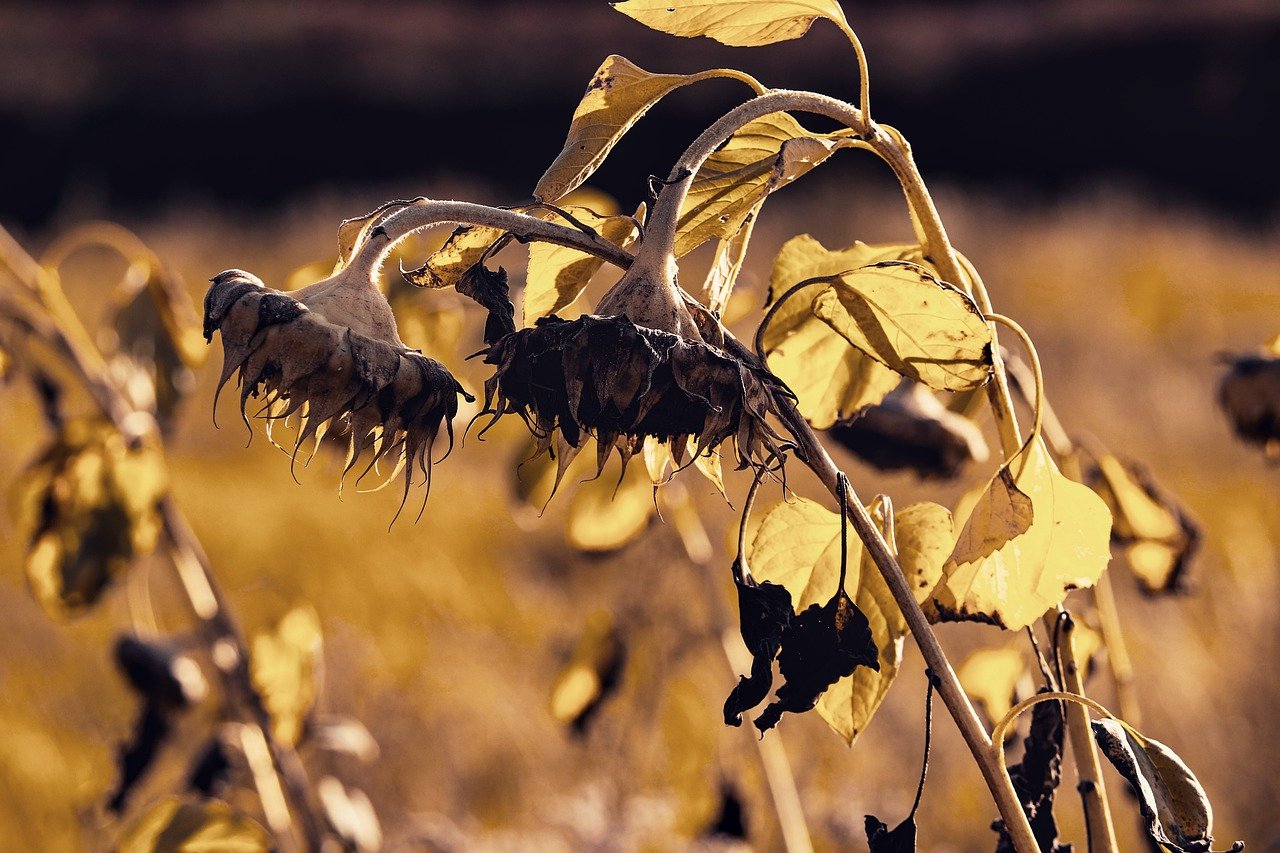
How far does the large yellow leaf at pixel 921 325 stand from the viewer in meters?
0.30

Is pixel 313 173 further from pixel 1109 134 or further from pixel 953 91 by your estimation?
pixel 1109 134

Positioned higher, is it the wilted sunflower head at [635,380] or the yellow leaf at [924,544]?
the wilted sunflower head at [635,380]

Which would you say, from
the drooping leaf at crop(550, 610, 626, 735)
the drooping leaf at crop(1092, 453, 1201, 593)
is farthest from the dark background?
the drooping leaf at crop(1092, 453, 1201, 593)

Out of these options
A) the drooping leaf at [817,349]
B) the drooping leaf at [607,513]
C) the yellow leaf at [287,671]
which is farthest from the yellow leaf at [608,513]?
the drooping leaf at [817,349]

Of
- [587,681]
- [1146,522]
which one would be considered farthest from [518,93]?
[1146,522]

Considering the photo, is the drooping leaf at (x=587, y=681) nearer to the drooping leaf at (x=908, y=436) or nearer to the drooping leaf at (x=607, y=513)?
the drooping leaf at (x=607, y=513)

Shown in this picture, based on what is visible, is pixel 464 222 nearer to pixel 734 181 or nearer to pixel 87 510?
pixel 734 181

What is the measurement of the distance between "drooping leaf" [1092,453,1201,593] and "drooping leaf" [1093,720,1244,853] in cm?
20

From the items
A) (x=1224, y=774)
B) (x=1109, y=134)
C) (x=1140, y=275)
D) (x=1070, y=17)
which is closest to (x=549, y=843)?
(x=1224, y=774)

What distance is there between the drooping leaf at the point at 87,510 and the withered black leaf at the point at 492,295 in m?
0.38

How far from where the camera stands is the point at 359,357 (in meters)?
0.26

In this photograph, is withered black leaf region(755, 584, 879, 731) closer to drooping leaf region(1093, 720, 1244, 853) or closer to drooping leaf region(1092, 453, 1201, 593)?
drooping leaf region(1093, 720, 1244, 853)

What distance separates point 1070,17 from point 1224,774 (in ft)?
16.4

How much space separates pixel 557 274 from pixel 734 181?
5 cm
